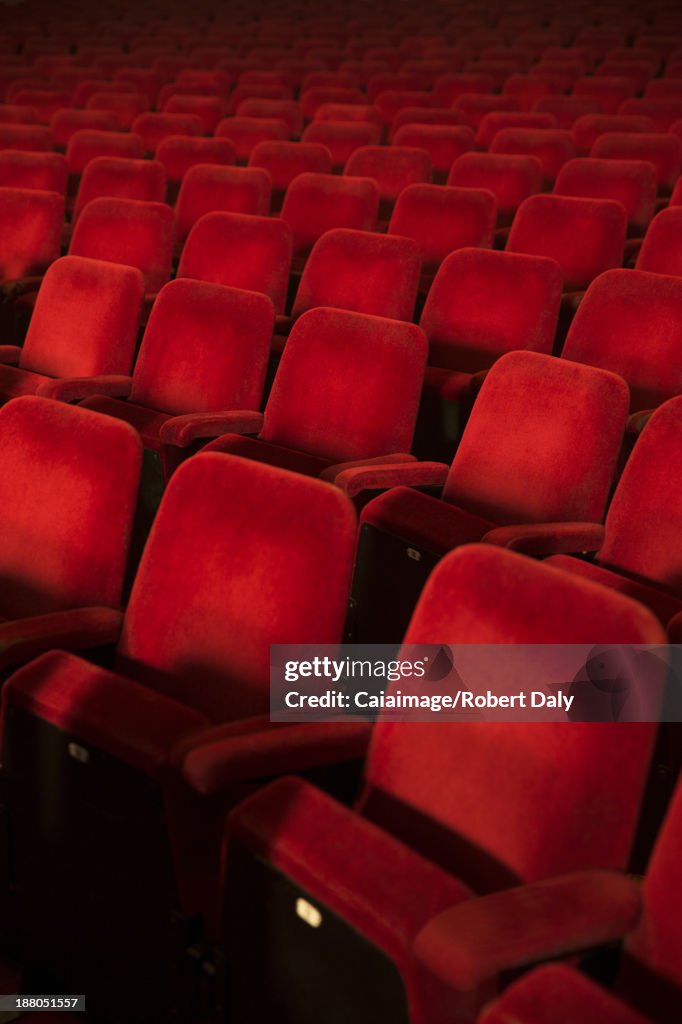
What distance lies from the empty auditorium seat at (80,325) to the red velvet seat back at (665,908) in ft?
2.49

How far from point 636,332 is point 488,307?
0.17m

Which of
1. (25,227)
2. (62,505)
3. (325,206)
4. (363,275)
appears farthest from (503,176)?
(62,505)

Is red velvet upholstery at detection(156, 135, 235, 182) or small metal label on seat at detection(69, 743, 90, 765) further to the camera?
red velvet upholstery at detection(156, 135, 235, 182)

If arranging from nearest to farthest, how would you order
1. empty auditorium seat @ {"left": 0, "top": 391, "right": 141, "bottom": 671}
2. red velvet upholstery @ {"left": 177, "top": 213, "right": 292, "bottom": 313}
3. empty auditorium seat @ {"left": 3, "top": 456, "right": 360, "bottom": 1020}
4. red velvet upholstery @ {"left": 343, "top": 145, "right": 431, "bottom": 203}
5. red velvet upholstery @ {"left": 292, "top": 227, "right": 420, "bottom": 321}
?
empty auditorium seat @ {"left": 3, "top": 456, "right": 360, "bottom": 1020}, empty auditorium seat @ {"left": 0, "top": 391, "right": 141, "bottom": 671}, red velvet upholstery @ {"left": 292, "top": 227, "right": 420, "bottom": 321}, red velvet upholstery @ {"left": 177, "top": 213, "right": 292, "bottom": 313}, red velvet upholstery @ {"left": 343, "top": 145, "right": 431, "bottom": 203}

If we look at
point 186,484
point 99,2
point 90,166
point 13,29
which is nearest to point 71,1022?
point 186,484

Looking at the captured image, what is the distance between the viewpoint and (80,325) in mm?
1062

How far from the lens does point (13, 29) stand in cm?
332

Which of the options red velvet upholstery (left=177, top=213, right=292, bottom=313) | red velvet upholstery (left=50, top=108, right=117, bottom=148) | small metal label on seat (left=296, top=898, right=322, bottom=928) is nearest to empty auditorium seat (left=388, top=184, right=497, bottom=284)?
red velvet upholstery (left=177, top=213, right=292, bottom=313)

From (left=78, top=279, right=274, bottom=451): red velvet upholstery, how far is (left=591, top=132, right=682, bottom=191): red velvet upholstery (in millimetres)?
913

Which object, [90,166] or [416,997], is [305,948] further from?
[90,166]

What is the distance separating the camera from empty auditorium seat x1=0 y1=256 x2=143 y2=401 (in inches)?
40.6

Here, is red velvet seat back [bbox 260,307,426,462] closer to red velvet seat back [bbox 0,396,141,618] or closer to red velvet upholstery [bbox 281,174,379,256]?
red velvet seat back [bbox 0,396,141,618]

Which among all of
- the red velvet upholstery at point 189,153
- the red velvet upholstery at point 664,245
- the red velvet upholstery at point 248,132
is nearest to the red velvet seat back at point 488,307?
the red velvet upholstery at point 664,245

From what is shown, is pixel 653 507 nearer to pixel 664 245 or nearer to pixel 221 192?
pixel 664 245
